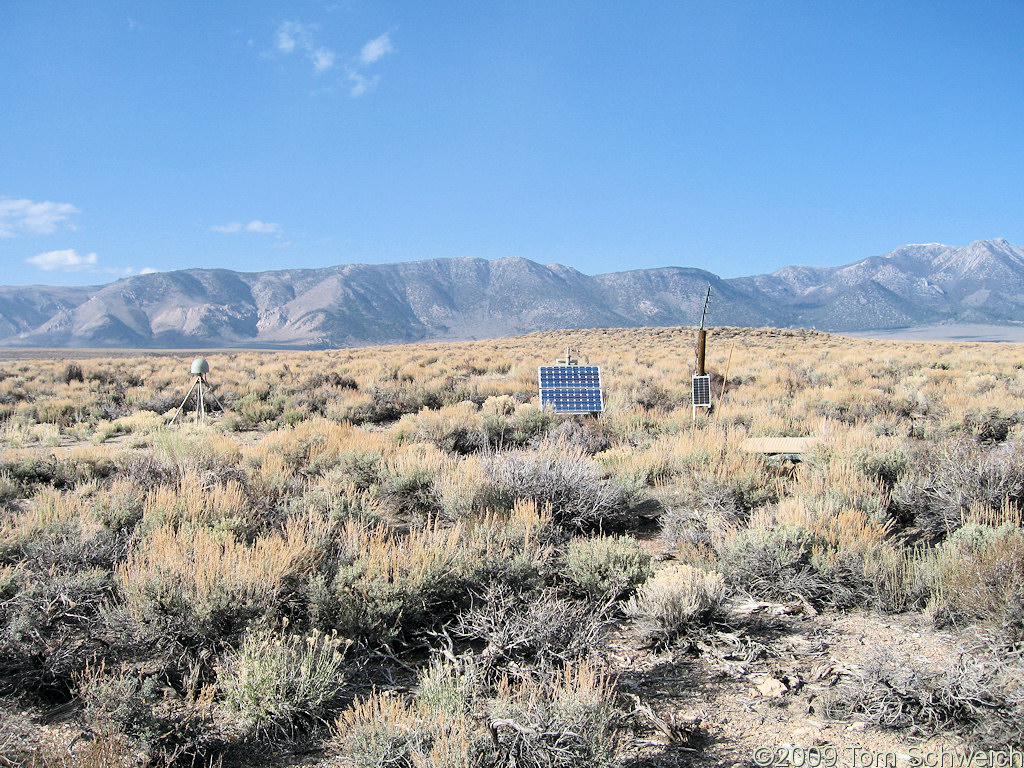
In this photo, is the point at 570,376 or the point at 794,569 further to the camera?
the point at 570,376

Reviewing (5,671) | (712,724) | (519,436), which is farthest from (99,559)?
(519,436)

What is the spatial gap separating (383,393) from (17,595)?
32.5ft

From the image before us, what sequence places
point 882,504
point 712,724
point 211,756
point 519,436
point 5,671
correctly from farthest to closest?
point 519,436 < point 882,504 < point 5,671 < point 712,724 < point 211,756

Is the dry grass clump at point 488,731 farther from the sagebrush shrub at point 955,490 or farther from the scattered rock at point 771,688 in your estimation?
the sagebrush shrub at point 955,490

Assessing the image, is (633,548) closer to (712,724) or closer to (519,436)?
(712,724)

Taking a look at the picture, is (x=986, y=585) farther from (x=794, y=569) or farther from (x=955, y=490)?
(x=955, y=490)

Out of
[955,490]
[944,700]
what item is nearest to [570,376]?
[955,490]

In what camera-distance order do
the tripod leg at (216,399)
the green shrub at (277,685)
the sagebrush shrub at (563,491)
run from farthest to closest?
the tripod leg at (216,399), the sagebrush shrub at (563,491), the green shrub at (277,685)

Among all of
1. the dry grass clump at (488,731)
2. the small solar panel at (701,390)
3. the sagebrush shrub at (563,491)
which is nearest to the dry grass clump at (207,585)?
the dry grass clump at (488,731)

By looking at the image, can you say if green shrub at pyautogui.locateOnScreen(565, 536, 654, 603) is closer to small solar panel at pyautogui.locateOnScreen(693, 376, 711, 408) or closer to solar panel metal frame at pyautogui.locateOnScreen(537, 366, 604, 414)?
small solar panel at pyautogui.locateOnScreen(693, 376, 711, 408)

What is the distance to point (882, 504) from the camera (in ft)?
16.9

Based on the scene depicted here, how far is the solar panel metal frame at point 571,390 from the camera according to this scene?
10188 mm

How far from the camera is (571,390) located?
10.5 meters

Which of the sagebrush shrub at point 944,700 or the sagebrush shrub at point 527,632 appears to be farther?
the sagebrush shrub at point 527,632
